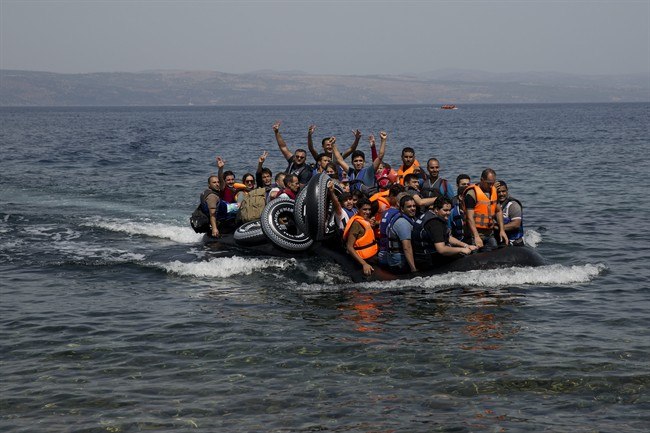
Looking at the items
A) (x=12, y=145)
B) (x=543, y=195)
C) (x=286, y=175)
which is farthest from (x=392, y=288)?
(x=12, y=145)

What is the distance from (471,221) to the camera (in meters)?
13.9

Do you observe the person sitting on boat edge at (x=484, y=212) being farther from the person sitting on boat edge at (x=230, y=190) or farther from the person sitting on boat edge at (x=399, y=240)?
the person sitting on boat edge at (x=230, y=190)

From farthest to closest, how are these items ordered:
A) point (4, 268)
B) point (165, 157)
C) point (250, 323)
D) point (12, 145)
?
point (12, 145) → point (165, 157) → point (4, 268) → point (250, 323)

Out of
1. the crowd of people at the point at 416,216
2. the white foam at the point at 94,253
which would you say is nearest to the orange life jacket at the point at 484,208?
the crowd of people at the point at 416,216

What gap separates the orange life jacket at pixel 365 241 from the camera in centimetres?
1383

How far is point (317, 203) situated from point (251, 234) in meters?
2.51

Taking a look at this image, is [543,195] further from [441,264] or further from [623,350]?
[623,350]

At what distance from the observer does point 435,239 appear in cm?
1329

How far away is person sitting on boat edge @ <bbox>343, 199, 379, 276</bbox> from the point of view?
1376cm

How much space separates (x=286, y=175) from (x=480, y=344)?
267 inches

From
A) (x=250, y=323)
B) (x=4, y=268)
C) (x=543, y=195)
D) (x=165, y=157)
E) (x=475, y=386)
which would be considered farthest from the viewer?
(x=165, y=157)

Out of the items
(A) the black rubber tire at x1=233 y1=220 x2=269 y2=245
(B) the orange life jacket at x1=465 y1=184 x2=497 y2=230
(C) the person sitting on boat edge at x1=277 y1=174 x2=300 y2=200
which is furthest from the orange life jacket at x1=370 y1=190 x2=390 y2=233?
(A) the black rubber tire at x1=233 y1=220 x2=269 y2=245

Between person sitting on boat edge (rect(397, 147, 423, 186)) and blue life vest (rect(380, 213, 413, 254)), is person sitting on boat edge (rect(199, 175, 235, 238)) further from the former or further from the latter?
blue life vest (rect(380, 213, 413, 254))

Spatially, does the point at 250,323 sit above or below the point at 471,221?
below
